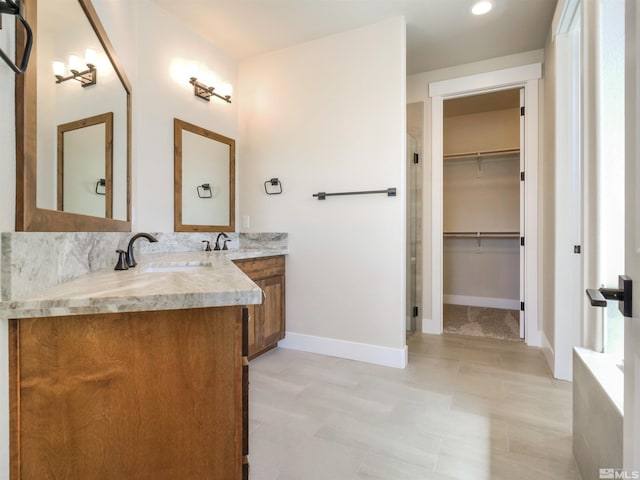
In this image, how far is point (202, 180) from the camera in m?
2.91

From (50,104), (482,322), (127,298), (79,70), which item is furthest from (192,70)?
(482,322)

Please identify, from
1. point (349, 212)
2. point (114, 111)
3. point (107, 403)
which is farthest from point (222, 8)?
point (107, 403)

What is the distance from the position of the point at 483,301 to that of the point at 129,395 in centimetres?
476

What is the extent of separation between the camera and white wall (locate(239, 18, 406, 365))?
8.54ft

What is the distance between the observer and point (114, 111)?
5.55 ft

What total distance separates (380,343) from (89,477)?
2.11 metres

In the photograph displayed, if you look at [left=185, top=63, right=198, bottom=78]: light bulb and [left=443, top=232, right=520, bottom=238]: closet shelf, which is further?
[left=443, top=232, right=520, bottom=238]: closet shelf

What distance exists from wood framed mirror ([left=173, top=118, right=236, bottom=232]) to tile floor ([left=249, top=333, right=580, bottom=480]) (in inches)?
51.7

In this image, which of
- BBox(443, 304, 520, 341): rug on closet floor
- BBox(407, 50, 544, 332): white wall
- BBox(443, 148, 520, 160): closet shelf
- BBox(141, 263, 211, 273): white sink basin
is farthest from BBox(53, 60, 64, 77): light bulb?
BBox(443, 148, 520, 160): closet shelf

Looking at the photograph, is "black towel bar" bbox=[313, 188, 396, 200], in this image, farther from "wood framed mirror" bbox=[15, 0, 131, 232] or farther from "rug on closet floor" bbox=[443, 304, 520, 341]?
"rug on closet floor" bbox=[443, 304, 520, 341]

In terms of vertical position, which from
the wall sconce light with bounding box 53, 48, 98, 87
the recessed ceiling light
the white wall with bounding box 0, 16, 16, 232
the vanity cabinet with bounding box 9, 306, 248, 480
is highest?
the recessed ceiling light

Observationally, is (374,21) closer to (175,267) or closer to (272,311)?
(175,267)

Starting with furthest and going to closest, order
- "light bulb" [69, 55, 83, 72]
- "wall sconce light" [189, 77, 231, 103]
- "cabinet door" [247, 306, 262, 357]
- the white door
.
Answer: "wall sconce light" [189, 77, 231, 103] < "cabinet door" [247, 306, 262, 357] < "light bulb" [69, 55, 83, 72] < the white door

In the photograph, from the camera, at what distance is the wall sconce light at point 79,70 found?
1.05m
